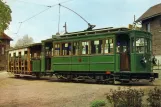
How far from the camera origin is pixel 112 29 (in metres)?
19.4

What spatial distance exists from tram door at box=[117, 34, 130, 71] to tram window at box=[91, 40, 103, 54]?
114cm

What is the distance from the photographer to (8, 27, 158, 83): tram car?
1848 cm

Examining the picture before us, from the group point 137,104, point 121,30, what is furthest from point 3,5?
point 137,104

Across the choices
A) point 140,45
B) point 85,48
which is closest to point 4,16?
point 85,48

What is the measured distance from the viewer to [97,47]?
19.7 metres

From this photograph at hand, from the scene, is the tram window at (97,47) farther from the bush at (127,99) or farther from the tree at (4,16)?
the bush at (127,99)

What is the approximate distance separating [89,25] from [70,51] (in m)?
5.80

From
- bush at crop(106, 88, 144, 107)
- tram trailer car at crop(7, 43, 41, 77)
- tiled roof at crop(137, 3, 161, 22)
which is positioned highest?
tiled roof at crop(137, 3, 161, 22)

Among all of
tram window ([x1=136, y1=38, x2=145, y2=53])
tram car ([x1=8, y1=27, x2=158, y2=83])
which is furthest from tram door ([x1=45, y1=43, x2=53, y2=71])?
tram window ([x1=136, y1=38, x2=145, y2=53])

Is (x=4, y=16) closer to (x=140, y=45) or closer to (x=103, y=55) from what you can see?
(x=103, y=55)

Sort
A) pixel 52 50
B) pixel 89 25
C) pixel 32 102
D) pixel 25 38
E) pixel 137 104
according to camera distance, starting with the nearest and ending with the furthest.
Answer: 1. pixel 137 104
2. pixel 32 102
3. pixel 52 50
4. pixel 89 25
5. pixel 25 38

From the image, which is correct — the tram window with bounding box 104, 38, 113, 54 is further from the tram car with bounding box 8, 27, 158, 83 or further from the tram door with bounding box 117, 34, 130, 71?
the tram door with bounding box 117, 34, 130, 71

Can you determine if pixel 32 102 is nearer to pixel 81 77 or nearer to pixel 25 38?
pixel 81 77

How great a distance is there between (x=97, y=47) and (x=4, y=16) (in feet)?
25.4
